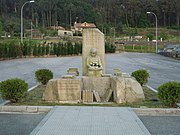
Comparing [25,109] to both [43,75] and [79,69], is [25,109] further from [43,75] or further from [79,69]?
[79,69]

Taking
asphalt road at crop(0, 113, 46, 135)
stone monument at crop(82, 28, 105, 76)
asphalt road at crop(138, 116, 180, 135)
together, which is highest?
stone monument at crop(82, 28, 105, 76)

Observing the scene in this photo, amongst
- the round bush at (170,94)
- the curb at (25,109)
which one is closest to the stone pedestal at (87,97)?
the curb at (25,109)

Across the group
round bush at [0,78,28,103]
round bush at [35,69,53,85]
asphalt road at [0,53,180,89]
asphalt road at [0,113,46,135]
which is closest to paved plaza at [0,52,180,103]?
asphalt road at [0,53,180,89]

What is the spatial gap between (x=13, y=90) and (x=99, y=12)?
4792 inches

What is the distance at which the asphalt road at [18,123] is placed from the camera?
663 centimetres

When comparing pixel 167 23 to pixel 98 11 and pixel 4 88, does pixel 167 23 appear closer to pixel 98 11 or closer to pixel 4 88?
pixel 98 11

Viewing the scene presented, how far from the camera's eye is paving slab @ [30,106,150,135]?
246 inches

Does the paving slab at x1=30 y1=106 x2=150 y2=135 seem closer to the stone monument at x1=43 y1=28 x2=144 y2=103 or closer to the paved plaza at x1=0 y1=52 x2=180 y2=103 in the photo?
the stone monument at x1=43 y1=28 x2=144 y2=103

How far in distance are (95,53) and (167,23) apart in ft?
407

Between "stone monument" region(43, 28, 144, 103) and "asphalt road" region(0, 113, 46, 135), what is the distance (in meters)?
1.66

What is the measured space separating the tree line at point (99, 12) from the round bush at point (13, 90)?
337 feet

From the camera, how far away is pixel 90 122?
23.0 ft

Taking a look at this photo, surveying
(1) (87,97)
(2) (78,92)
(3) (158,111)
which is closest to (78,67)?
(1) (87,97)

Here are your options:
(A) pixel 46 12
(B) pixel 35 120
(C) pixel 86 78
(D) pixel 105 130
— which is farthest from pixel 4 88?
(A) pixel 46 12
